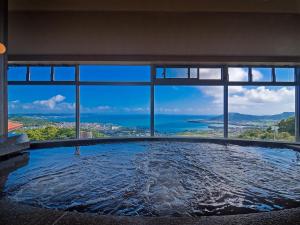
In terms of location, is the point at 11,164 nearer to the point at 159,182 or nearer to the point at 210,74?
the point at 159,182

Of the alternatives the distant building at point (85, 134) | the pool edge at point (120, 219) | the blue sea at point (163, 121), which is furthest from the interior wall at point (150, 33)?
the pool edge at point (120, 219)

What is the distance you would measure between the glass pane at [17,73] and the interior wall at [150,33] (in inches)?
29.3

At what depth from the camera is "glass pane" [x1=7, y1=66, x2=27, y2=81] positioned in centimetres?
628

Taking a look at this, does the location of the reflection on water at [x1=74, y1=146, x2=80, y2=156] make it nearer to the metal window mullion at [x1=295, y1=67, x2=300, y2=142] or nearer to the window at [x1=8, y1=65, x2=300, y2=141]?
the window at [x1=8, y1=65, x2=300, y2=141]

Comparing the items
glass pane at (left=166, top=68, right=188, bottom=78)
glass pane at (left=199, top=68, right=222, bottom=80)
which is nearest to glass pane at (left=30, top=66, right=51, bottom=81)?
glass pane at (left=166, top=68, right=188, bottom=78)

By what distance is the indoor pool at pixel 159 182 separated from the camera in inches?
65.4

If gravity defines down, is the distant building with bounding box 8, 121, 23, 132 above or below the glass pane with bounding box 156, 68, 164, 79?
below

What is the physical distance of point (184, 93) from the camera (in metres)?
9.49

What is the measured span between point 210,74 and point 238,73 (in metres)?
0.85

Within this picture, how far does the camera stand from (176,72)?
663 centimetres

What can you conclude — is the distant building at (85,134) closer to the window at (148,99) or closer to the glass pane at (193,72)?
the window at (148,99)

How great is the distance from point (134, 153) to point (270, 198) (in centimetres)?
229

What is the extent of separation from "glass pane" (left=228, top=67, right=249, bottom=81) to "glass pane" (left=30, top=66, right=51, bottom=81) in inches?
204

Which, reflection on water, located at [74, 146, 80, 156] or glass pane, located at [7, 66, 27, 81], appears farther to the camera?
glass pane, located at [7, 66, 27, 81]
